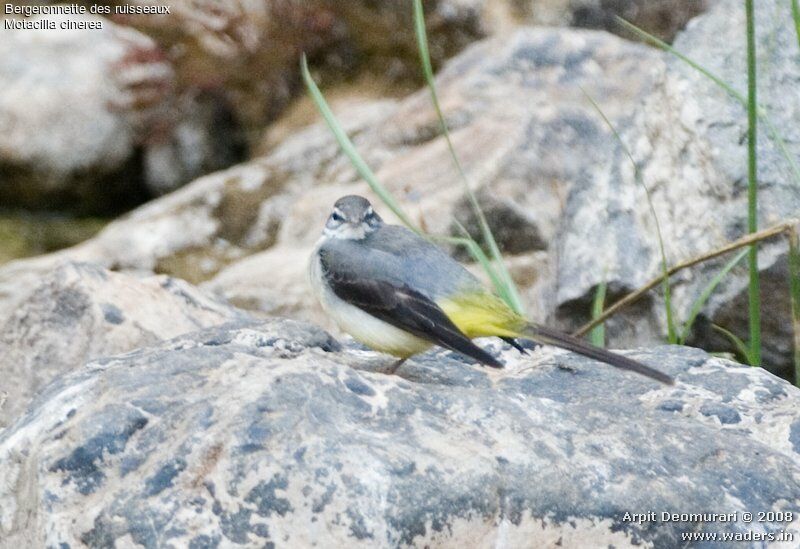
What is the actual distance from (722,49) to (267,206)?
4.08 m

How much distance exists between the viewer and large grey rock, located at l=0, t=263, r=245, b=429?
15.9 feet

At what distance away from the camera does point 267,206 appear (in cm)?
909

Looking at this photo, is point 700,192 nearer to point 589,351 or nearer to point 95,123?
point 589,351

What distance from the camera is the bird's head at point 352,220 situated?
465cm

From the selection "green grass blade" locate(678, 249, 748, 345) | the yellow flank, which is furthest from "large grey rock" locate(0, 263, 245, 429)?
"green grass blade" locate(678, 249, 748, 345)

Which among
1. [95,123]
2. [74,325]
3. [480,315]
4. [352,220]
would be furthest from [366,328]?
[95,123]

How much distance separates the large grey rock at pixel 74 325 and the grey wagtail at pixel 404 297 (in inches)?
33.3

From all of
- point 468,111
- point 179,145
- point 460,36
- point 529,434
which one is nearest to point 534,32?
point 468,111

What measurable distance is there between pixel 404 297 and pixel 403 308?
0.08m

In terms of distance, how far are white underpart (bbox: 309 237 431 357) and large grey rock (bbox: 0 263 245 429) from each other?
0.83m

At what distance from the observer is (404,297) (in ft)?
13.7

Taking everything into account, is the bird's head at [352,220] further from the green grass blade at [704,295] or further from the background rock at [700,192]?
the background rock at [700,192]

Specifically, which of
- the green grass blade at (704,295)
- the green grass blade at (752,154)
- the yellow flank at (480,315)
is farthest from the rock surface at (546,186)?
the yellow flank at (480,315)

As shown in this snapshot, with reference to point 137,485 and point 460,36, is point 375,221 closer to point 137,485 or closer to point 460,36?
point 137,485
